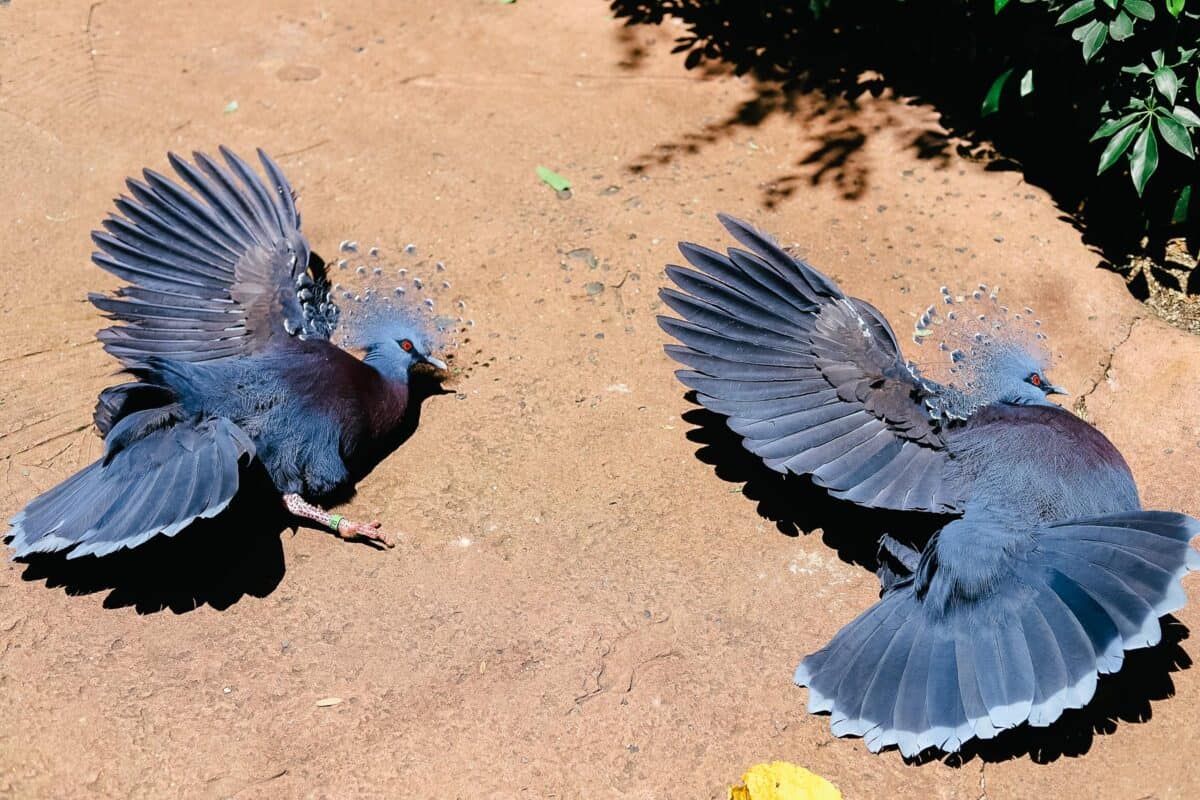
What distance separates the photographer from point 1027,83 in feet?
15.4

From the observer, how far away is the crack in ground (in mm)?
4113

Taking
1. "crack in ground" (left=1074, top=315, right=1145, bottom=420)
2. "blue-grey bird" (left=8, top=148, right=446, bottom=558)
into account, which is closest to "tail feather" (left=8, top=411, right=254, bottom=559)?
"blue-grey bird" (left=8, top=148, right=446, bottom=558)

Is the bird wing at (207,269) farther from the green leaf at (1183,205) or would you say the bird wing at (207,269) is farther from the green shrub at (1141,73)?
the green leaf at (1183,205)

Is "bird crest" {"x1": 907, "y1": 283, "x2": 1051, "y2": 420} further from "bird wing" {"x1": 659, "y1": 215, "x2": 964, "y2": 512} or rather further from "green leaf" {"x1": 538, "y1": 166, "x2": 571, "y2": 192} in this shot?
"green leaf" {"x1": 538, "y1": 166, "x2": 571, "y2": 192}

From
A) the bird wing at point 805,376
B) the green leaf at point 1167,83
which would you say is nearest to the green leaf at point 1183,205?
the green leaf at point 1167,83

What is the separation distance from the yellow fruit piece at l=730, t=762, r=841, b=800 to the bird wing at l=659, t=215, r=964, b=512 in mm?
886

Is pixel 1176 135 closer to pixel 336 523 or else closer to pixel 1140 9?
pixel 1140 9

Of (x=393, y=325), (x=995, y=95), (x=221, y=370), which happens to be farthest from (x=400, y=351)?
(x=995, y=95)

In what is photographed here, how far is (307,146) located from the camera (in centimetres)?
529

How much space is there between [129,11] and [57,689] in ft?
14.2

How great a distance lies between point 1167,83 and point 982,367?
4.67ft

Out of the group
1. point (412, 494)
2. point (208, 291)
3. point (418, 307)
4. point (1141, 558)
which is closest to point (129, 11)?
point (208, 291)

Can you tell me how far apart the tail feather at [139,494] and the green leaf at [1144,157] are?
3423mm

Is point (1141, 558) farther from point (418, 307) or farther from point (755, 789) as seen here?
point (418, 307)
